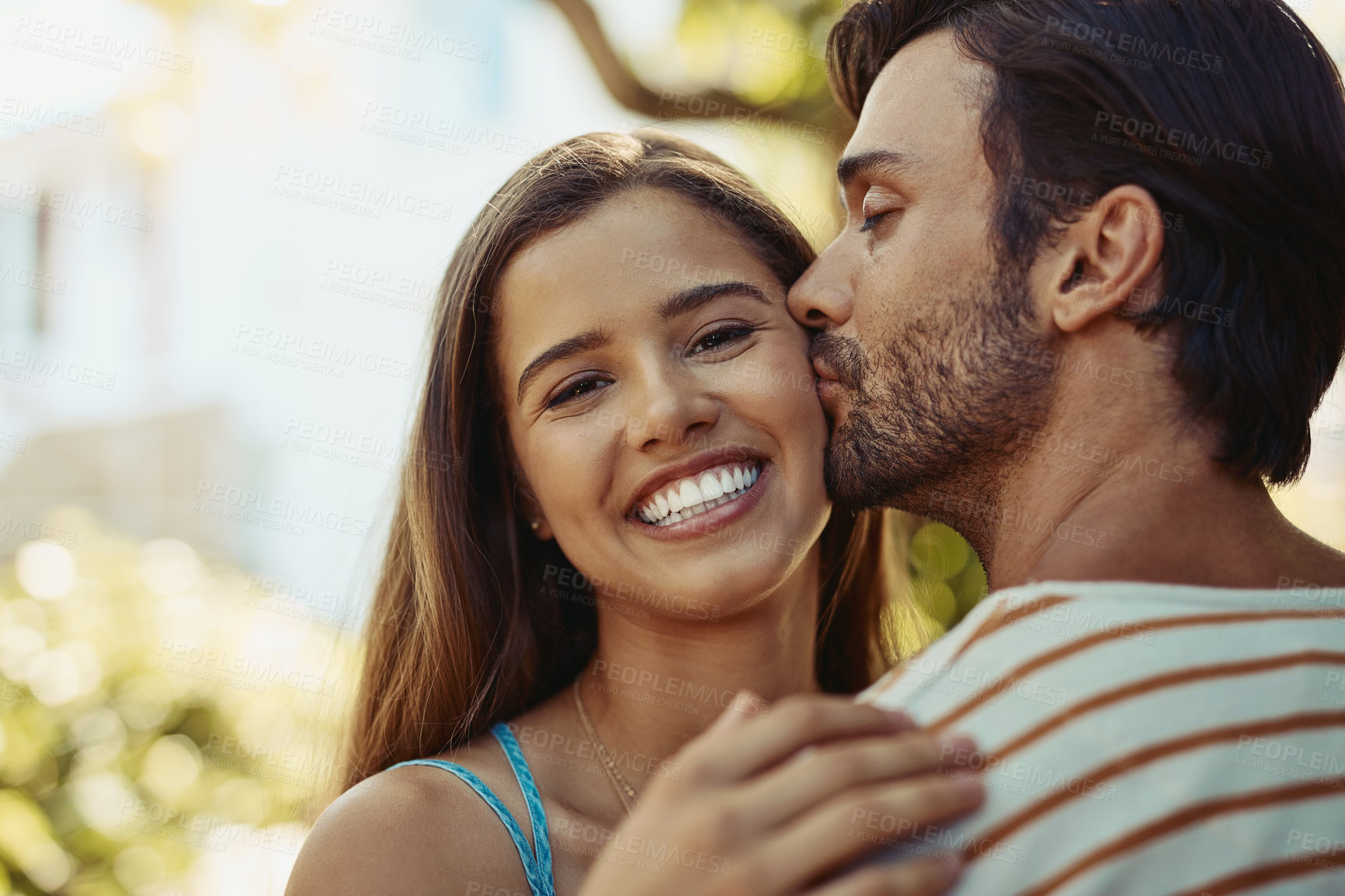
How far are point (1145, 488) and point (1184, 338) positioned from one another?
314 millimetres

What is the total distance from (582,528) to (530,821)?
66 centimetres

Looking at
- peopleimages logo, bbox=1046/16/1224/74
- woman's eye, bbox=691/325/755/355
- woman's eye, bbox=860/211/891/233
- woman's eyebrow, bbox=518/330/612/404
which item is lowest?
woman's eyebrow, bbox=518/330/612/404

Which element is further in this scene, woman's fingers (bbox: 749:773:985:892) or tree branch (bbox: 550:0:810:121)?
tree branch (bbox: 550:0:810:121)

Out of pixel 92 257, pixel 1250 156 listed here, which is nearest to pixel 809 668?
pixel 1250 156

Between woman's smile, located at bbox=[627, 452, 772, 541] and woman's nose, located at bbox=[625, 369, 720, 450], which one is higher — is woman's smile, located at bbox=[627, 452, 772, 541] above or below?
below

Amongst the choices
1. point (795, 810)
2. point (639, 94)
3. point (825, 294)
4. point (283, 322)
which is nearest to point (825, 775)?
point (795, 810)

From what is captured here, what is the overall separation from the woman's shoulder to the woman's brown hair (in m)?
0.38

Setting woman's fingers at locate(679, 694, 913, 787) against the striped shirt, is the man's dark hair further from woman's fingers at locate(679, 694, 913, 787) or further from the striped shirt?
woman's fingers at locate(679, 694, 913, 787)

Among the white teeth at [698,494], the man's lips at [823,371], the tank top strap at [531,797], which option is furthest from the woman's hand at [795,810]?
the man's lips at [823,371]

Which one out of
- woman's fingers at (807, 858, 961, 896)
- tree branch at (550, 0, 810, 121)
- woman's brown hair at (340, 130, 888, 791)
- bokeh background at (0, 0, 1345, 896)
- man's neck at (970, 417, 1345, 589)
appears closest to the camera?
woman's fingers at (807, 858, 961, 896)

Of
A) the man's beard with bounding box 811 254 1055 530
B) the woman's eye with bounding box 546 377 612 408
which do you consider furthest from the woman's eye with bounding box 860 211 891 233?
the woman's eye with bounding box 546 377 612 408

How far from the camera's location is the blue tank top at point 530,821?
89.7 inches

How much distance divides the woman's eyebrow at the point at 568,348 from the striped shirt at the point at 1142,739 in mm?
1159

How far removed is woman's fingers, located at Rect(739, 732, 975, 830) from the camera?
4.65ft
